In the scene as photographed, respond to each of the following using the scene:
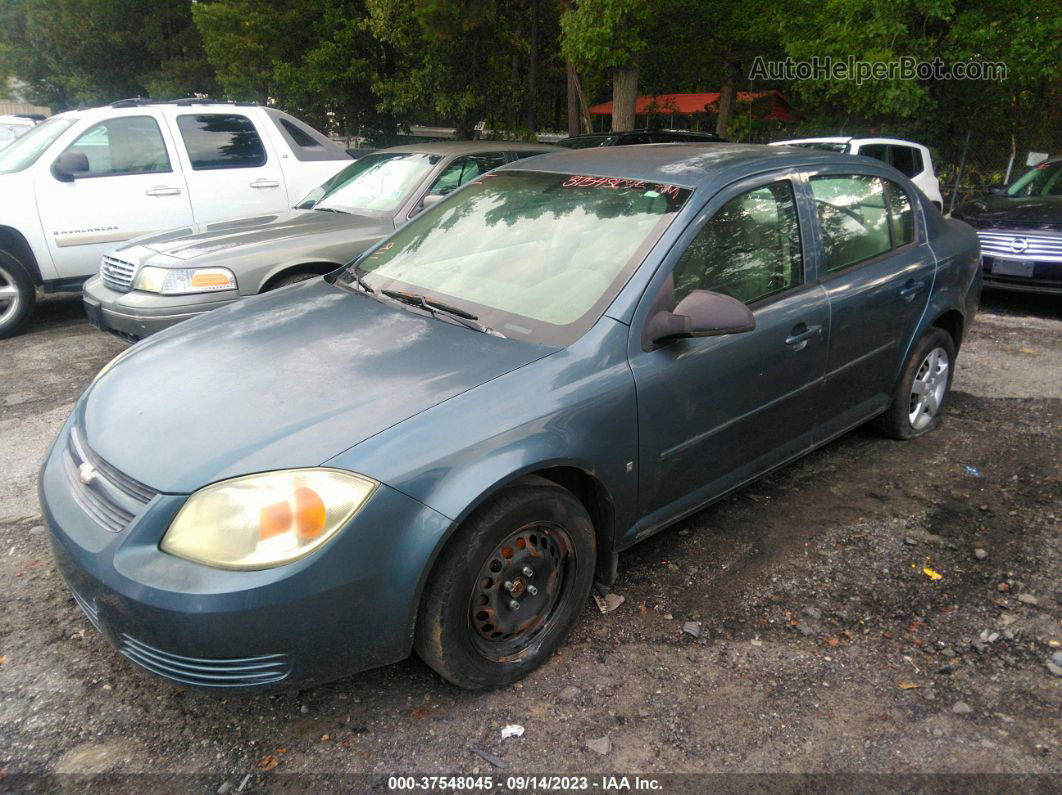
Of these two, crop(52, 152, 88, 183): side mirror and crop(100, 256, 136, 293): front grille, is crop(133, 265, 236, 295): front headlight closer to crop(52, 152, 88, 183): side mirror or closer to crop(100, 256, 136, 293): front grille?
crop(100, 256, 136, 293): front grille

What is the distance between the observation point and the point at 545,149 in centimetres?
731

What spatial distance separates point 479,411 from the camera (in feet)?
7.66

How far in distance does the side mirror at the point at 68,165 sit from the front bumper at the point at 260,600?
5.61m

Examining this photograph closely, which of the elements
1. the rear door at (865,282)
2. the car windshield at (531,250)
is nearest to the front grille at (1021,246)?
the rear door at (865,282)

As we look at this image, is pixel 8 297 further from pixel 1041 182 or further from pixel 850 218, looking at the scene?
pixel 1041 182

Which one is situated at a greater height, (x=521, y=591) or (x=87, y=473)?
(x=87, y=473)

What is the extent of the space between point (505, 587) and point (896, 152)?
10.5 meters

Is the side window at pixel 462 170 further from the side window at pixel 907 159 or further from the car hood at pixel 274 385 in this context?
the side window at pixel 907 159

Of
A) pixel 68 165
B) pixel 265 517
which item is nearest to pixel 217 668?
pixel 265 517

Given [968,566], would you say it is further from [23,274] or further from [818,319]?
[23,274]

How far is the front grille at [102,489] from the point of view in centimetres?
220

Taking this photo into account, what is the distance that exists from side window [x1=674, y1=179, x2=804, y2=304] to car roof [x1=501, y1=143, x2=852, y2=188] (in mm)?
132

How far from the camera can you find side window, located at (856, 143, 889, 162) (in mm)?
10023

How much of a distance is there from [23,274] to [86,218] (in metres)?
0.71
